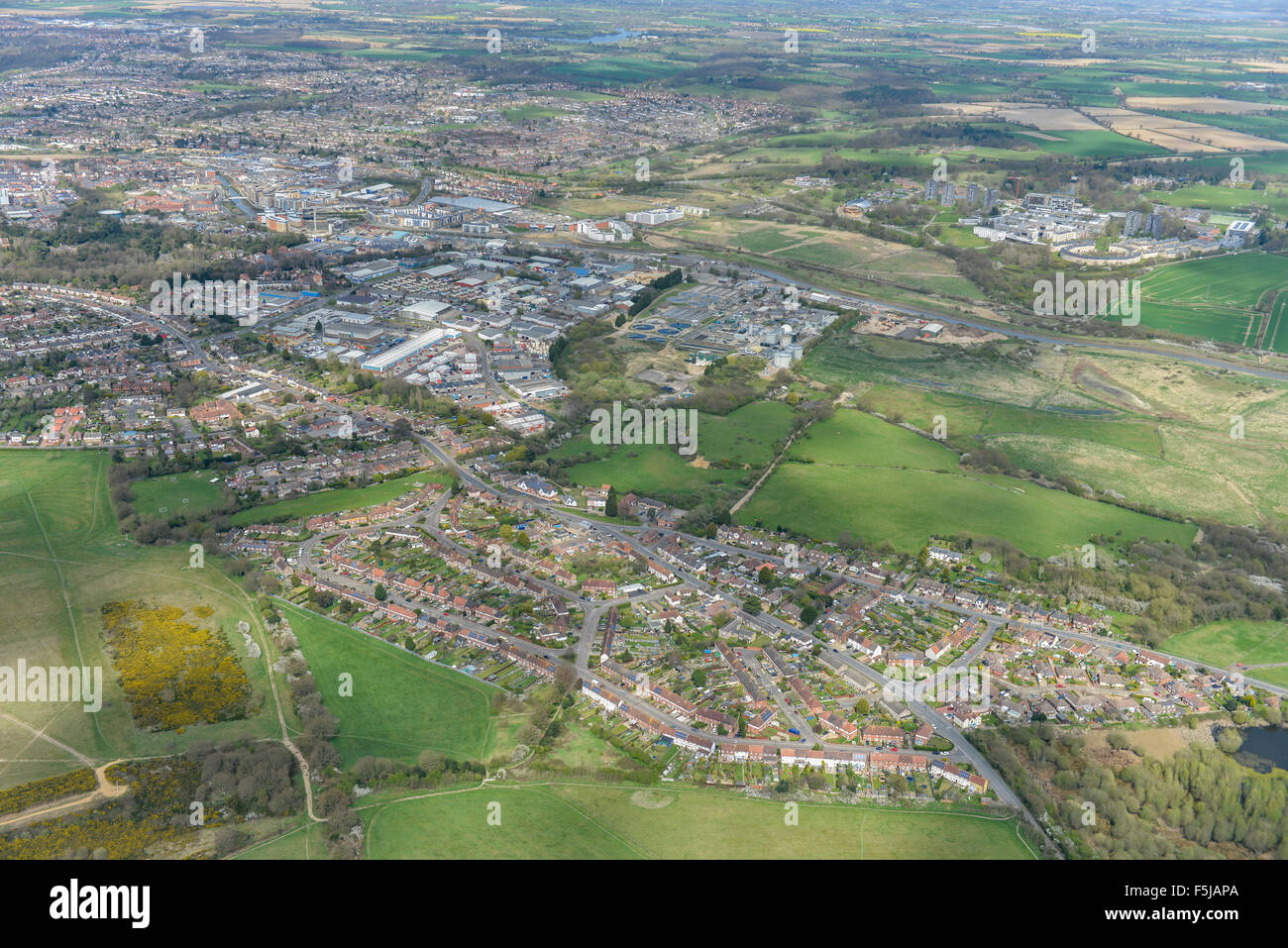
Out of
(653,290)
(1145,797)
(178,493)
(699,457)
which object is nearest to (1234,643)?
(1145,797)

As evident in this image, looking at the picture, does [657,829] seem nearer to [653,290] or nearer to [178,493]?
[178,493]

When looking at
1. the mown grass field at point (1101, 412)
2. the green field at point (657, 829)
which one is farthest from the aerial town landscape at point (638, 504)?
the mown grass field at point (1101, 412)

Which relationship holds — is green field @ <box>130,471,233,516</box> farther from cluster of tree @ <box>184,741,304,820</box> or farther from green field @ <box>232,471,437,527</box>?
cluster of tree @ <box>184,741,304,820</box>

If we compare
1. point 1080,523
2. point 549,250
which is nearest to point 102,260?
point 549,250

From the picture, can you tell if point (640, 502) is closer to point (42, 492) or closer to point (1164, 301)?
point (42, 492)

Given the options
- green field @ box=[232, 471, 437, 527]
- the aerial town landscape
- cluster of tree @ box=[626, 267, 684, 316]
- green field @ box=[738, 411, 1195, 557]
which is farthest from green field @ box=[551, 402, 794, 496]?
cluster of tree @ box=[626, 267, 684, 316]

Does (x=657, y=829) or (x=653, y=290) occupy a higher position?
(x=653, y=290)
